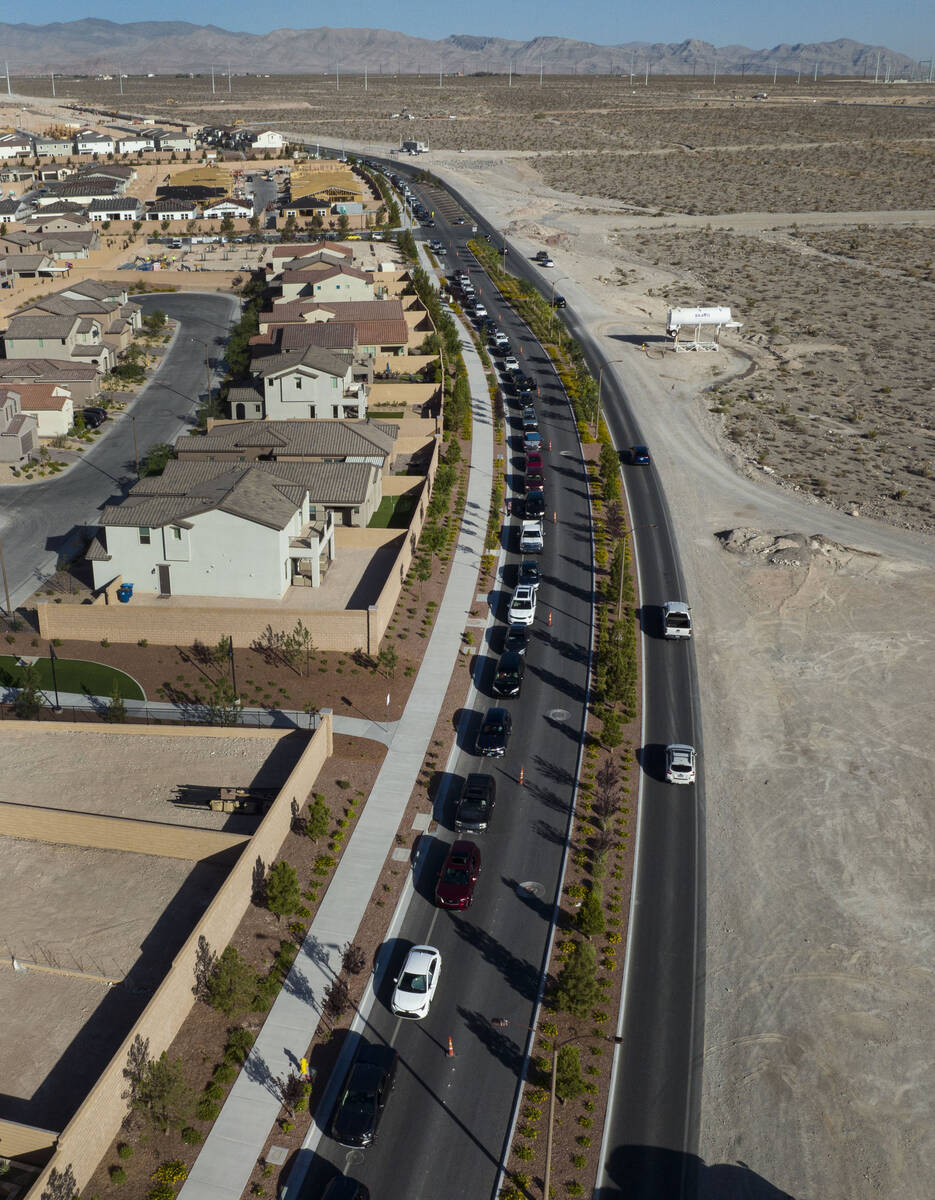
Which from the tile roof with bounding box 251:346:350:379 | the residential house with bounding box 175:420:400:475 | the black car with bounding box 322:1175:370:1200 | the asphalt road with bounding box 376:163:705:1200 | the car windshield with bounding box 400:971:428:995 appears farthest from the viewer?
the tile roof with bounding box 251:346:350:379

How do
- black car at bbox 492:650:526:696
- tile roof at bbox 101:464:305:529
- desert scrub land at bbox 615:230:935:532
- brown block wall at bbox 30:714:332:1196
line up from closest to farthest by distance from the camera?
brown block wall at bbox 30:714:332:1196, black car at bbox 492:650:526:696, tile roof at bbox 101:464:305:529, desert scrub land at bbox 615:230:935:532

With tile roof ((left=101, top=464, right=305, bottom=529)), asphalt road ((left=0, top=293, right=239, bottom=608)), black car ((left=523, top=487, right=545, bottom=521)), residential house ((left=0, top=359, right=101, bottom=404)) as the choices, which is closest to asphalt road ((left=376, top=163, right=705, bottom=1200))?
black car ((left=523, top=487, right=545, bottom=521))

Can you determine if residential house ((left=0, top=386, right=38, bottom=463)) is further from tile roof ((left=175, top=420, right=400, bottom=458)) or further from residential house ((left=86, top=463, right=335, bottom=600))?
residential house ((left=86, top=463, right=335, bottom=600))

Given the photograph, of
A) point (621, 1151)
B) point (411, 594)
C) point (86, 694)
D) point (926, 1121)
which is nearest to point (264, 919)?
point (621, 1151)

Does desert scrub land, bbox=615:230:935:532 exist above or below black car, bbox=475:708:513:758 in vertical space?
above

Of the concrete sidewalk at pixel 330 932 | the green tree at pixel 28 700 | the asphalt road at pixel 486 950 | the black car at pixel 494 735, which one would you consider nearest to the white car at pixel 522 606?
the asphalt road at pixel 486 950

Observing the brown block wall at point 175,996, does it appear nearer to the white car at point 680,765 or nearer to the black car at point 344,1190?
the black car at point 344,1190
